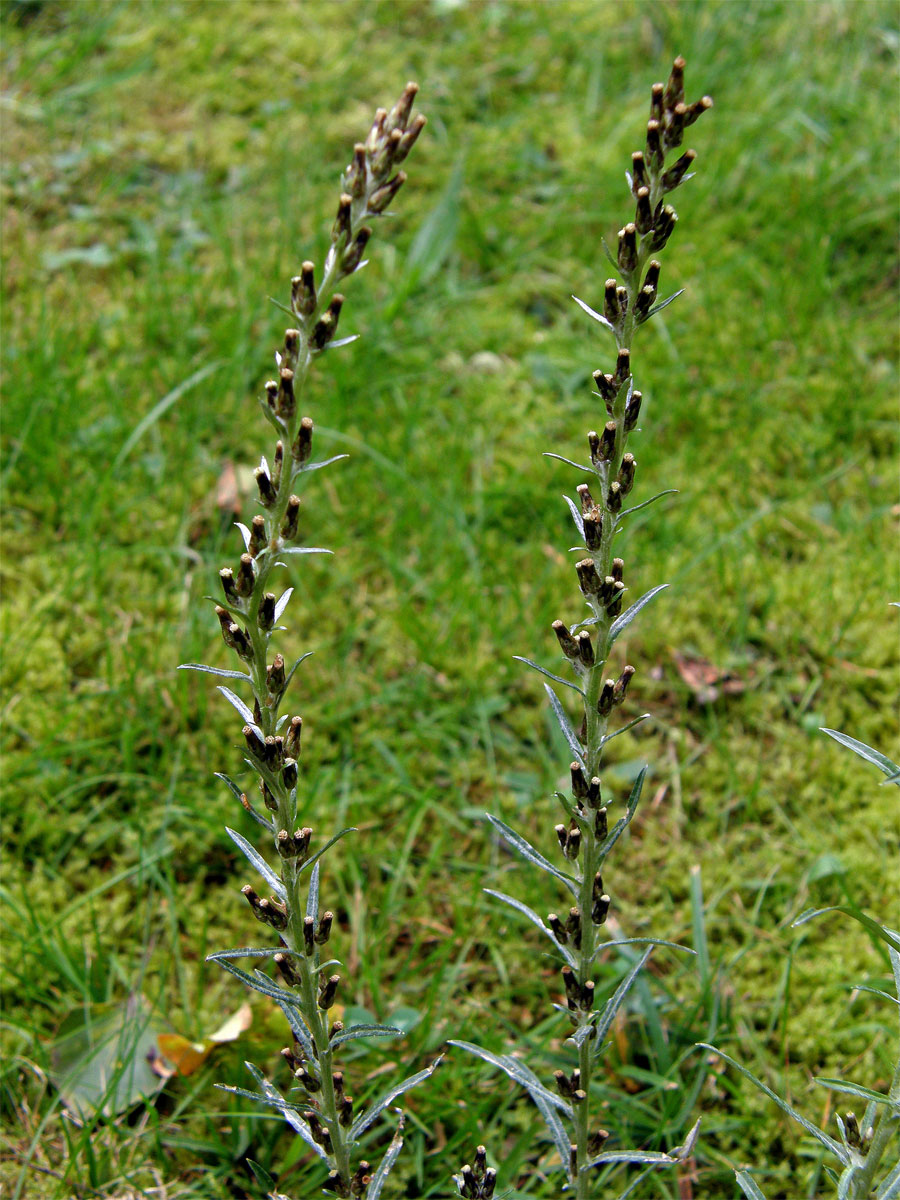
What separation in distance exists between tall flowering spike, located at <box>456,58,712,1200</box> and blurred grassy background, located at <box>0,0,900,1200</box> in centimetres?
72

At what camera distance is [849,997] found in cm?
270

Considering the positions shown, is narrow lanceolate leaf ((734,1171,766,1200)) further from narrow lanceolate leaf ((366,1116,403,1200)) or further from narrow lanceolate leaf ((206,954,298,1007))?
narrow lanceolate leaf ((206,954,298,1007))

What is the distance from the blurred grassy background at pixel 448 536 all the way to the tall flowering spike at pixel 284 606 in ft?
2.07

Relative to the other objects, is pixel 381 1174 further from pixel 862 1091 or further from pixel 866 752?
pixel 866 752

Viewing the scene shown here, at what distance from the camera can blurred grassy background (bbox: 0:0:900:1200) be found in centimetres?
263

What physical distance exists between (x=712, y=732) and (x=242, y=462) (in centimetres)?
196

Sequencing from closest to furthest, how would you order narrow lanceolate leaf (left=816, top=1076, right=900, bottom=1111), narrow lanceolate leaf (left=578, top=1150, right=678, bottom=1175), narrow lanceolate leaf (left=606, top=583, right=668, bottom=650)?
1. narrow lanceolate leaf (left=816, top=1076, right=900, bottom=1111)
2. narrow lanceolate leaf (left=606, top=583, right=668, bottom=650)
3. narrow lanceolate leaf (left=578, top=1150, right=678, bottom=1175)

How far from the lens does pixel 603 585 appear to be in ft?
5.35

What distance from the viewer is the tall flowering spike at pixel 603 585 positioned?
154 cm

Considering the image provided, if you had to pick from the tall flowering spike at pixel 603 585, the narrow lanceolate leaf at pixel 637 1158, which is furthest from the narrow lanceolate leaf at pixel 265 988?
the narrow lanceolate leaf at pixel 637 1158

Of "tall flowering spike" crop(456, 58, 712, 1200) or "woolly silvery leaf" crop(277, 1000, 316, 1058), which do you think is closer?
"tall flowering spike" crop(456, 58, 712, 1200)

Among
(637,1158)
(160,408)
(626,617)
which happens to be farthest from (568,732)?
(160,408)

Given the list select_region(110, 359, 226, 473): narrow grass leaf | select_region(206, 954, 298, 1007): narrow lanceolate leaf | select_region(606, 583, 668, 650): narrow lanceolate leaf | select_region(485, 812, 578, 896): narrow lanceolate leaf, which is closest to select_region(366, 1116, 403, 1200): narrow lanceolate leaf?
select_region(206, 954, 298, 1007): narrow lanceolate leaf

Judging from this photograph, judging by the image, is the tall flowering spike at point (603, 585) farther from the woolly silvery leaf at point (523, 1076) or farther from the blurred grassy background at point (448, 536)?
the blurred grassy background at point (448, 536)
